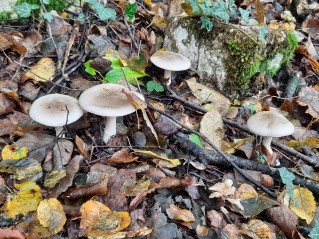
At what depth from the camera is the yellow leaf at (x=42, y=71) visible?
3145mm

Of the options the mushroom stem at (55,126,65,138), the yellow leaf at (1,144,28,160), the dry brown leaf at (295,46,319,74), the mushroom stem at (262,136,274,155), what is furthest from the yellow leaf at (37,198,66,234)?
the dry brown leaf at (295,46,319,74)

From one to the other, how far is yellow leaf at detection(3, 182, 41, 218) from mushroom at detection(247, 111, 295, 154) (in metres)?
1.75

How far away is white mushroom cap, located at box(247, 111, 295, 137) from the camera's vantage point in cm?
283

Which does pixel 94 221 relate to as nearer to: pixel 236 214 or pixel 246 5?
pixel 236 214

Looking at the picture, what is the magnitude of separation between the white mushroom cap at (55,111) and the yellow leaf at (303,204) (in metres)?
1.74

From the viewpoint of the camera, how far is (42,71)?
3.23m

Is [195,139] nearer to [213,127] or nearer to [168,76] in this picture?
[213,127]

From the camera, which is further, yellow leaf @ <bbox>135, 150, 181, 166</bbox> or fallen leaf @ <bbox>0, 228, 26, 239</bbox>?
yellow leaf @ <bbox>135, 150, 181, 166</bbox>

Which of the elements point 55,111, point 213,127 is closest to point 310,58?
point 213,127

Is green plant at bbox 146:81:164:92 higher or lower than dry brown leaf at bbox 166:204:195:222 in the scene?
higher

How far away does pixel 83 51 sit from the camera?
361 centimetres

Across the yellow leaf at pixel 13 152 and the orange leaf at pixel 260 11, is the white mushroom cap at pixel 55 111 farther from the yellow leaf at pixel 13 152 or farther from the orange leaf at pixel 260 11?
the orange leaf at pixel 260 11

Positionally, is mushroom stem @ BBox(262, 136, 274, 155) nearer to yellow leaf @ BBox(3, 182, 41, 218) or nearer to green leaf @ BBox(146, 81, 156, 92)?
green leaf @ BBox(146, 81, 156, 92)

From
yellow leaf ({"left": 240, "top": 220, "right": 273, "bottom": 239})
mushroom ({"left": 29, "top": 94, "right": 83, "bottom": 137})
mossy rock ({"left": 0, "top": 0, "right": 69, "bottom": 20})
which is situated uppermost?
mossy rock ({"left": 0, "top": 0, "right": 69, "bottom": 20})
